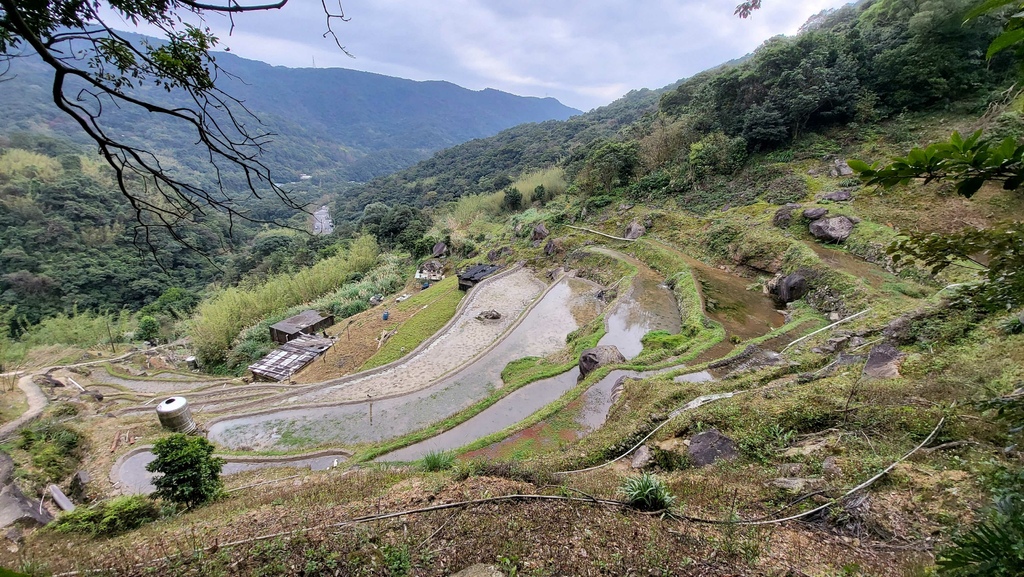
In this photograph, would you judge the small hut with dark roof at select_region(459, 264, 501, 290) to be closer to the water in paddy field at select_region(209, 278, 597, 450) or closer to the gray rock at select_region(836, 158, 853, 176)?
the water in paddy field at select_region(209, 278, 597, 450)

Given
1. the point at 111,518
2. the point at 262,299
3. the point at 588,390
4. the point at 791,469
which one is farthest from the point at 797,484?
the point at 262,299

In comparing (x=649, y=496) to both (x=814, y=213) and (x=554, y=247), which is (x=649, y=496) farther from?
(x=554, y=247)

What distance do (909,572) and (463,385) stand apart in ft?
42.6

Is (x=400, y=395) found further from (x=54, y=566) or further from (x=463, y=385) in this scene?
(x=54, y=566)

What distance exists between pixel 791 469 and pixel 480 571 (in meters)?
4.87

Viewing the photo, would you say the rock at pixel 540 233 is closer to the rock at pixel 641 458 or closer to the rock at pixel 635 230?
the rock at pixel 635 230

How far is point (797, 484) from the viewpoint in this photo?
17.1 ft

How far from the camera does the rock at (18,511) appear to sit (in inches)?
271

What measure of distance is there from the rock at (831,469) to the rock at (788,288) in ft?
41.4

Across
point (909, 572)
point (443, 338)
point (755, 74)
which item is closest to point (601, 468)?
point (909, 572)

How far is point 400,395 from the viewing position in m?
14.7

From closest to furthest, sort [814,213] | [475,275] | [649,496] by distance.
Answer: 1. [649,496]
2. [814,213]
3. [475,275]

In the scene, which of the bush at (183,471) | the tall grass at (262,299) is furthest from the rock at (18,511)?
the tall grass at (262,299)

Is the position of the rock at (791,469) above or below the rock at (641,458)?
above
